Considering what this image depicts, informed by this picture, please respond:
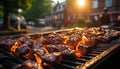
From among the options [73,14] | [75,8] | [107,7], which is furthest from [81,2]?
[107,7]

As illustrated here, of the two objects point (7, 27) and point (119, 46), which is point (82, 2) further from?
point (119, 46)

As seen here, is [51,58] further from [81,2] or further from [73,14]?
[73,14]

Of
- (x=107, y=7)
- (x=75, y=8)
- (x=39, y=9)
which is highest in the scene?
(x=39, y=9)

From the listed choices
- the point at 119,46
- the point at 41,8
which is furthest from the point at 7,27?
the point at 41,8

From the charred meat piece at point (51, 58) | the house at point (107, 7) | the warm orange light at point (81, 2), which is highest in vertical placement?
the warm orange light at point (81, 2)

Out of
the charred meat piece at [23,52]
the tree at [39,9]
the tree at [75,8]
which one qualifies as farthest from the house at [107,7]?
the tree at [39,9]

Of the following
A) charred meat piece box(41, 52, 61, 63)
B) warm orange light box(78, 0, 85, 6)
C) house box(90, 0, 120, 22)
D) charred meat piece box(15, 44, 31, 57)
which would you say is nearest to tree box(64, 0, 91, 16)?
warm orange light box(78, 0, 85, 6)

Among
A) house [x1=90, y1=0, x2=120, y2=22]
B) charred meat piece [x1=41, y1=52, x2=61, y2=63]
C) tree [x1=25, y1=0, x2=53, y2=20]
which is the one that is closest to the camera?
charred meat piece [x1=41, y1=52, x2=61, y2=63]

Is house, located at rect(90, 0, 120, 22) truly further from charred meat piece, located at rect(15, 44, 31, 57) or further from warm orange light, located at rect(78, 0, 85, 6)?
charred meat piece, located at rect(15, 44, 31, 57)

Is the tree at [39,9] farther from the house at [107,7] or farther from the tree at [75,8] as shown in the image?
the house at [107,7]

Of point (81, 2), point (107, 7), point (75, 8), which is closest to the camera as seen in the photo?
point (107, 7)
